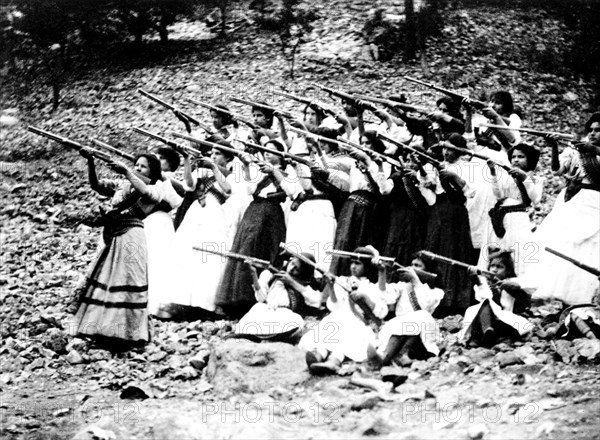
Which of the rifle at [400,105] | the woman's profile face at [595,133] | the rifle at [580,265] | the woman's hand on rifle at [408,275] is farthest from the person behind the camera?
the rifle at [400,105]

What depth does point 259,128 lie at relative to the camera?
26.6ft

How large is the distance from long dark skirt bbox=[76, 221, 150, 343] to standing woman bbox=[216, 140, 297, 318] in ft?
2.08

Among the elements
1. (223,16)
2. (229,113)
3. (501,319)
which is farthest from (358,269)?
(223,16)

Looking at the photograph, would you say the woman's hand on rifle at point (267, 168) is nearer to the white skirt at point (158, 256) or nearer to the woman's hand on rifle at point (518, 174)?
the white skirt at point (158, 256)

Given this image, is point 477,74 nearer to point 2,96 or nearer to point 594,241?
point 594,241

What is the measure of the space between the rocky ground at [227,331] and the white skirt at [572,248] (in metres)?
0.28

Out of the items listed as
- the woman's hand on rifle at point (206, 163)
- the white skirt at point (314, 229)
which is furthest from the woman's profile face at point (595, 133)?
the woman's hand on rifle at point (206, 163)

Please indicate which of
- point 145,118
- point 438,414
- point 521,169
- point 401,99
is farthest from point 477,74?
point 438,414

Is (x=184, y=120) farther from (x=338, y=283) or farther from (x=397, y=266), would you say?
(x=397, y=266)

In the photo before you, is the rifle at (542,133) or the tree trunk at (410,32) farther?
the tree trunk at (410,32)

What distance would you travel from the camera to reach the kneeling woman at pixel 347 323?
6602mm

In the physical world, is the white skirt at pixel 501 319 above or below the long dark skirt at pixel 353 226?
below

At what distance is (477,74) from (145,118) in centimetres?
308

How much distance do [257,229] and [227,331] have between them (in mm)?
844
